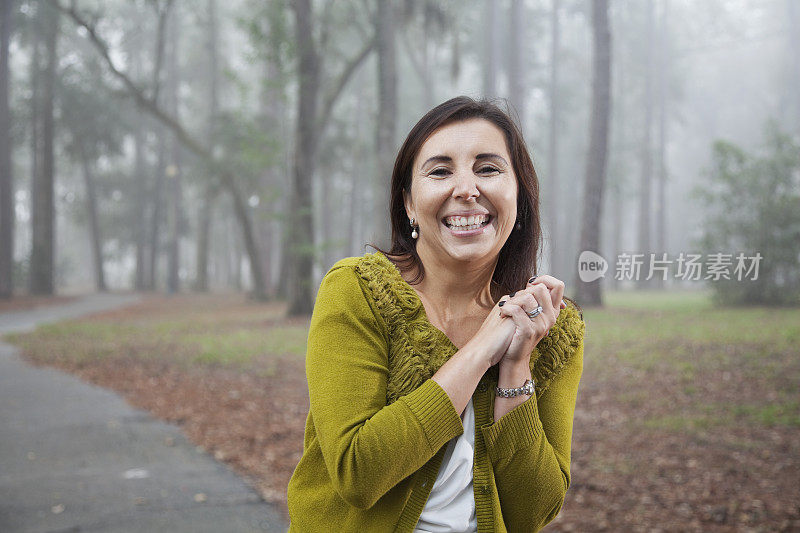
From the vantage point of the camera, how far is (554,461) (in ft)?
6.11

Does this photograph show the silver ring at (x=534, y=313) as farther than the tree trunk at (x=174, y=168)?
No

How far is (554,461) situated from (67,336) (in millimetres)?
14537

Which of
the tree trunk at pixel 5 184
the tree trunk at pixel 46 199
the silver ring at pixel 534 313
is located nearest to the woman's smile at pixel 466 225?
the silver ring at pixel 534 313

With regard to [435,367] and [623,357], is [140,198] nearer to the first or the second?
[623,357]

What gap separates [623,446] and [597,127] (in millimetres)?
10193

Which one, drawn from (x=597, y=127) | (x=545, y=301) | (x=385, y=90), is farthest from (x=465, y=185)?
(x=597, y=127)

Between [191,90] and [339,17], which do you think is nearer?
[339,17]

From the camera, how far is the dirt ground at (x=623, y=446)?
185 inches

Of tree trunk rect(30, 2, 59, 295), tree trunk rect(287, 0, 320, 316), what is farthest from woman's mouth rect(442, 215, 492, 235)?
tree trunk rect(30, 2, 59, 295)

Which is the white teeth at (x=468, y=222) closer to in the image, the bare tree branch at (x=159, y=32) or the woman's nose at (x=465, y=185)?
the woman's nose at (x=465, y=185)

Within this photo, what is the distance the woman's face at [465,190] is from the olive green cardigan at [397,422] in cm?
19

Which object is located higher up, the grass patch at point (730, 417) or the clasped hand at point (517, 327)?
the clasped hand at point (517, 327)

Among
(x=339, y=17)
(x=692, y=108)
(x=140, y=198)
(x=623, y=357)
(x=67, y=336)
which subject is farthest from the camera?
(x=692, y=108)

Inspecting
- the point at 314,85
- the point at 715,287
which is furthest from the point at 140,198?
the point at 715,287
